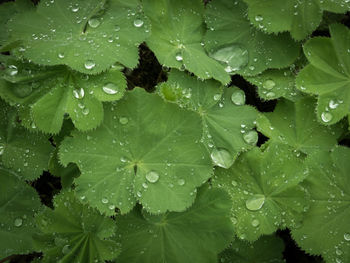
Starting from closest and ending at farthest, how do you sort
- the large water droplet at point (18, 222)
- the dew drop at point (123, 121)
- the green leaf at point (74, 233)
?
the green leaf at point (74, 233) < the dew drop at point (123, 121) < the large water droplet at point (18, 222)

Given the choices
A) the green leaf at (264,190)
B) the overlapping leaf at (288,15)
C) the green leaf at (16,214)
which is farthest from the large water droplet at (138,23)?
the green leaf at (16,214)

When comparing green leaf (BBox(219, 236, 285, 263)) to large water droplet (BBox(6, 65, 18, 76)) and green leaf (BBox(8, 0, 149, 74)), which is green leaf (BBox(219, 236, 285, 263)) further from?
large water droplet (BBox(6, 65, 18, 76))

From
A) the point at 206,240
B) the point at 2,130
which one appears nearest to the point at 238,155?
the point at 206,240

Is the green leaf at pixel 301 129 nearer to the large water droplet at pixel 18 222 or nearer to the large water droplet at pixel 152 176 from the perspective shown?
the large water droplet at pixel 152 176

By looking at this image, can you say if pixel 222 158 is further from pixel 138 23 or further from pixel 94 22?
pixel 94 22

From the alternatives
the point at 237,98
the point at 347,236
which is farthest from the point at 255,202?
the point at 237,98

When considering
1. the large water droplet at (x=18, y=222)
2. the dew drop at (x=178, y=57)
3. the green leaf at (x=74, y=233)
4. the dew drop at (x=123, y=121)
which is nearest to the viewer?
the green leaf at (x=74, y=233)

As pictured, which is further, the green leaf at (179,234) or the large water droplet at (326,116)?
the large water droplet at (326,116)
